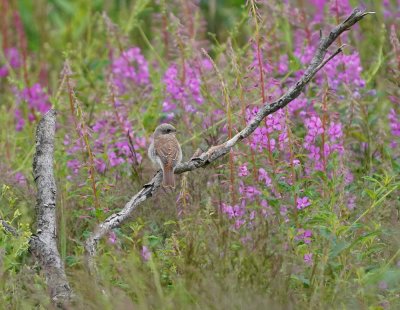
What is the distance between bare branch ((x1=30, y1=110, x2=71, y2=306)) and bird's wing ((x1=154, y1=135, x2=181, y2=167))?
2.21ft

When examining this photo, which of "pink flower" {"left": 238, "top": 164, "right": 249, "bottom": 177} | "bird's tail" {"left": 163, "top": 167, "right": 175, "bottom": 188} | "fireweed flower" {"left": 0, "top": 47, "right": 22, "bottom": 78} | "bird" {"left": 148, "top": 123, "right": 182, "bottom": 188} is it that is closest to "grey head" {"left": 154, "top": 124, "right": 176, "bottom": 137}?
"bird" {"left": 148, "top": 123, "right": 182, "bottom": 188}

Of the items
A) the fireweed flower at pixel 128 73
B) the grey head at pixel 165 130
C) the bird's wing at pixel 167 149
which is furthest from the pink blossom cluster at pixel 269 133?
the fireweed flower at pixel 128 73

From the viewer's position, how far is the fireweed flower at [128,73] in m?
7.02

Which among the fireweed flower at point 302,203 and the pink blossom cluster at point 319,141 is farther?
the pink blossom cluster at point 319,141

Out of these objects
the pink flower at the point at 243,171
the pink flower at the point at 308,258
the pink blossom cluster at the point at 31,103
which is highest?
the pink blossom cluster at the point at 31,103

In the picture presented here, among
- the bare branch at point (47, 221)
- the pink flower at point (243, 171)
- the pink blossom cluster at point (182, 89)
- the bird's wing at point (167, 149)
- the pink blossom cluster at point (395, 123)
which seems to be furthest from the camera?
the pink blossom cluster at point (182, 89)

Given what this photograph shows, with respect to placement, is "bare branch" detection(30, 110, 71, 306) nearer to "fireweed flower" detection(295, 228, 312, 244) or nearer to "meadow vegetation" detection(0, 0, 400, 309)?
"meadow vegetation" detection(0, 0, 400, 309)

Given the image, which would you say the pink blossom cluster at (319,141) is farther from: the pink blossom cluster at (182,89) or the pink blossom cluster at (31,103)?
the pink blossom cluster at (31,103)

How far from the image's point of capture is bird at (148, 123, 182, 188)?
15.9 ft

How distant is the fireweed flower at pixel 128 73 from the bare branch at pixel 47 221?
236 cm

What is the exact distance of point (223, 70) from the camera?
21.5ft

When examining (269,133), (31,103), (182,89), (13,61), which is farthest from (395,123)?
(13,61)

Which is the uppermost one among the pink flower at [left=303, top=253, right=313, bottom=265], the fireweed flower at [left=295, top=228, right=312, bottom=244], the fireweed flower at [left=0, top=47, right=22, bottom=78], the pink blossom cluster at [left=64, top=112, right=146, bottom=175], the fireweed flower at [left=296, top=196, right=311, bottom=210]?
the fireweed flower at [left=0, top=47, right=22, bottom=78]

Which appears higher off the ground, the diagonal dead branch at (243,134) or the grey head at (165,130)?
the grey head at (165,130)
